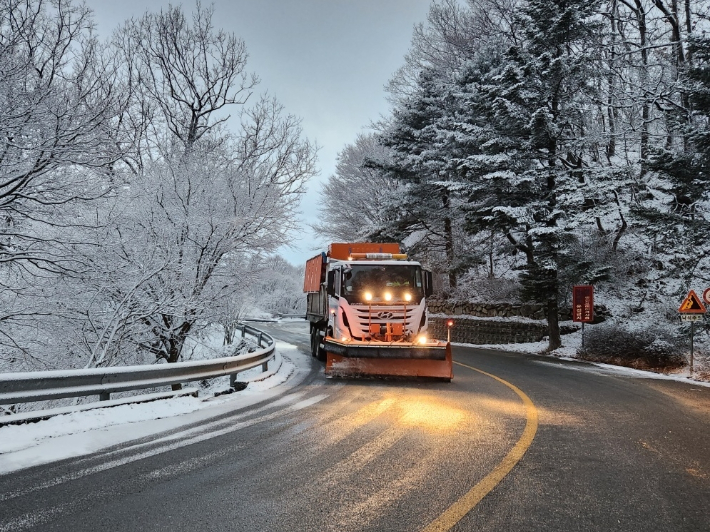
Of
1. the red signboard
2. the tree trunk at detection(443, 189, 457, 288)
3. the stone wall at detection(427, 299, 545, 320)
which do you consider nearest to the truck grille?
the red signboard

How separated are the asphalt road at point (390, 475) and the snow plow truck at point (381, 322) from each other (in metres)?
2.98

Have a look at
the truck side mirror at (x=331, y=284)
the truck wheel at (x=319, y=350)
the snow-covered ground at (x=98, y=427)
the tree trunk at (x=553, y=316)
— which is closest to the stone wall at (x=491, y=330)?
the tree trunk at (x=553, y=316)

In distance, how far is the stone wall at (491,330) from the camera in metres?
21.4

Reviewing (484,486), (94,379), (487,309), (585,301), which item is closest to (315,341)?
(585,301)

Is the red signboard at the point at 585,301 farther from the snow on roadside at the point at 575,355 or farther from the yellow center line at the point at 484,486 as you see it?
the yellow center line at the point at 484,486

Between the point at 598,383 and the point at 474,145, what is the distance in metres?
14.7

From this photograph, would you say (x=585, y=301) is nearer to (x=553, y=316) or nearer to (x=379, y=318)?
(x=553, y=316)

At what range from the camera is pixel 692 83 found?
1476 centimetres

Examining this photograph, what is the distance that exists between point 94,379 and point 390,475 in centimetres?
413

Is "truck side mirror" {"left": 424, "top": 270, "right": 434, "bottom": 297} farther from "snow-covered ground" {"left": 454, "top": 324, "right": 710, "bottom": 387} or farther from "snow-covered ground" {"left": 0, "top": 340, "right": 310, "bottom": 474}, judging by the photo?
"snow-covered ground" {"left": 454, "top": 324, "right": 710, "bottom": 387}

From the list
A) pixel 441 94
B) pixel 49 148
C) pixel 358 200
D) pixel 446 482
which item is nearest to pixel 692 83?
pixel 441 94

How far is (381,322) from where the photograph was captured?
11.6 m

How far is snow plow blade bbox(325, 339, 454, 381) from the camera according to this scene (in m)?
10.5

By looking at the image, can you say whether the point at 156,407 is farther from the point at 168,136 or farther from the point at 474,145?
the point at 474,145
